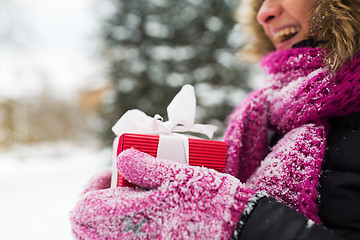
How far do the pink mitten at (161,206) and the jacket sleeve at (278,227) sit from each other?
2cm

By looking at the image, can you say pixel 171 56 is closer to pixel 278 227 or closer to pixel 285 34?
pixel 285 34

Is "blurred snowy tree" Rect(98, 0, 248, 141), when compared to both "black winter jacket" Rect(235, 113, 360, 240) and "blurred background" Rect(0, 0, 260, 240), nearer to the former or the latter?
"blurred background" Rect(0, 0, 260, 240)

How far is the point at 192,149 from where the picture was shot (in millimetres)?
489

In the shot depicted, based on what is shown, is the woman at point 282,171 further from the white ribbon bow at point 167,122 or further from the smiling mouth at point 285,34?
the white ribbon bow at point 167,122

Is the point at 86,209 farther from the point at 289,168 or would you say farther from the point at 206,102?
the point at 206,102

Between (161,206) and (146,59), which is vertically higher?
(146,59)

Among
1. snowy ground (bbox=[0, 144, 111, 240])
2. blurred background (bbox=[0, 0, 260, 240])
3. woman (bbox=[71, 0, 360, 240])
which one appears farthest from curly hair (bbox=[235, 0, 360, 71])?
blurred background (bbox=[0, 0, 260, 240])

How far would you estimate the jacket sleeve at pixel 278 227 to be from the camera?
398mm

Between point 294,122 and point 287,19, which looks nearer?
point 294,122

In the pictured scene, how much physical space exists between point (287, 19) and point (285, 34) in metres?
0.04

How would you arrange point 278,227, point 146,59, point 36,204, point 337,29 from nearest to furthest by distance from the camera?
point 278,227 → point 337,29 → point 36,204 → point 146,59

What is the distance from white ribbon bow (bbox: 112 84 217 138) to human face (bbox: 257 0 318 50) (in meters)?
0.32

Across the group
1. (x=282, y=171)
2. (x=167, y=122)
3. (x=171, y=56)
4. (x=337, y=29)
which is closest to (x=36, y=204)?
(x=167, y=122)

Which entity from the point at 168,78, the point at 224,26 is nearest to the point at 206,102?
the point at 168,78
